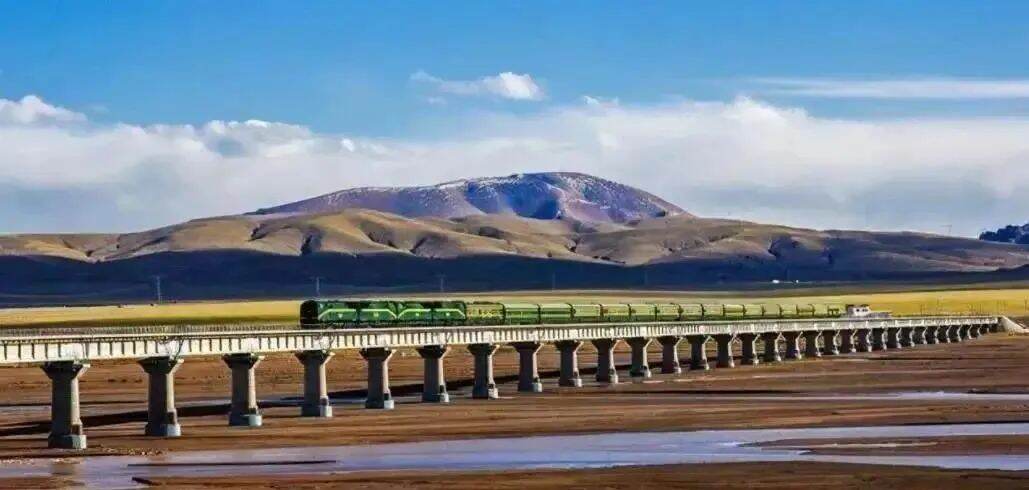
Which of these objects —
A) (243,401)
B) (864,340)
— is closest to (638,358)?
(243,401)

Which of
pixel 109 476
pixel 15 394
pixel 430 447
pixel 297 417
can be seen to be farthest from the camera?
pixel 15 394

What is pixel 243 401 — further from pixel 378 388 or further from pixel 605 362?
pixel 605 362

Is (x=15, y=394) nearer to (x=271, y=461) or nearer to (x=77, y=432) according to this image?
(x=77, y=432)

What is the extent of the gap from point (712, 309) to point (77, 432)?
85.4 m

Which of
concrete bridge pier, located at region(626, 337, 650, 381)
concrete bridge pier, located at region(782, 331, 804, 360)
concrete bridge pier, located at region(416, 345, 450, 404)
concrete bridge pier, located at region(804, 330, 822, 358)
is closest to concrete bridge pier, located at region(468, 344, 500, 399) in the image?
concrete bridge pier, located at region(416, 345, 450, 404)

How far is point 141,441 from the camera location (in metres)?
72.4

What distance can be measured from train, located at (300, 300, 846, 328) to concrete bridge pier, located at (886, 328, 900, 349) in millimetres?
32649

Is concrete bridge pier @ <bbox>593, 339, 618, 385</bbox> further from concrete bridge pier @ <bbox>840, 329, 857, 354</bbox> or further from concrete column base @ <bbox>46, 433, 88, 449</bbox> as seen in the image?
concrete bridge pier @ <bbox>840, 329, 857, 354</bbox>

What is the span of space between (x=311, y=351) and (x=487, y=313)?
23219mm

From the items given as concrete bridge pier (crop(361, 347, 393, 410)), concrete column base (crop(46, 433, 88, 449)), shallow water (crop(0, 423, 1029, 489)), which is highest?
concrete bridge pier (crop(361, 347, 393, 410))

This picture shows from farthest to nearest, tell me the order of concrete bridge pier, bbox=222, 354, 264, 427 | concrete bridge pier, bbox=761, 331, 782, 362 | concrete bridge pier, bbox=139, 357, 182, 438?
concrete bridge pier, bbox=761, 331, 782, 362 < concrete bridge pier, bbox=222, 354, 264, 427 < concrete bridge pier, bbox=139, 357, 182, 438

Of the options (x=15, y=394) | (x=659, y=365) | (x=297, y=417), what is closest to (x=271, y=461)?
(x=297, y=417)

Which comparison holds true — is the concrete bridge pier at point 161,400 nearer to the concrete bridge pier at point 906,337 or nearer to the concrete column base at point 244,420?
the concrete column base at point 244,420

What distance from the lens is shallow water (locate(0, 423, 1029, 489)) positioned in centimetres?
5834
